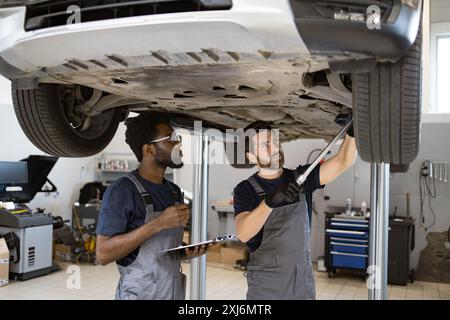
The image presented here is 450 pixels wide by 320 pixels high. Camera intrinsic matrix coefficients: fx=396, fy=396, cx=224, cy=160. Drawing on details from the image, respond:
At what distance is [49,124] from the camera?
1.52 m

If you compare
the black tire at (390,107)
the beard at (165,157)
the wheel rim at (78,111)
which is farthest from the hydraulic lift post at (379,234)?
the wheel rim at (78,111)

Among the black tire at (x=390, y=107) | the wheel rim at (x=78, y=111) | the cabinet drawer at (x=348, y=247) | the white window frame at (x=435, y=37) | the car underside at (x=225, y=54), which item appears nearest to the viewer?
the car underside at (x=225, y=54)

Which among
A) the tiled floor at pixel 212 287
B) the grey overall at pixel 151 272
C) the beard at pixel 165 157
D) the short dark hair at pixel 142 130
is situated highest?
the short dark hair at pixel 142 130

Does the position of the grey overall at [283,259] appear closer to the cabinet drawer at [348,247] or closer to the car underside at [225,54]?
the car underside at [225,54]

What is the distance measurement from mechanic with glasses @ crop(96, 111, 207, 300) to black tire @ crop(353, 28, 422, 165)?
73cm

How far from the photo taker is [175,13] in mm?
900

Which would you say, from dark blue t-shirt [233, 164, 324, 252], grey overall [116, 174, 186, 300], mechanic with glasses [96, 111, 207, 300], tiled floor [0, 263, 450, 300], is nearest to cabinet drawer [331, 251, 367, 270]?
tiled floor [0, 263, 450, 300]

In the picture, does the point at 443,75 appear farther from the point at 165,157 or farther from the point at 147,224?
the point at 147,224

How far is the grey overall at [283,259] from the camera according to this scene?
1615 mm

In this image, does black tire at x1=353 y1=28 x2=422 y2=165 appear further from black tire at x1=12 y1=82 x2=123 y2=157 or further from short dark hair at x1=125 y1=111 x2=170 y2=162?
black tire at x1=12 y1=82 x2=123 y2=157

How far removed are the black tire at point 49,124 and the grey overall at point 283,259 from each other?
0.76m

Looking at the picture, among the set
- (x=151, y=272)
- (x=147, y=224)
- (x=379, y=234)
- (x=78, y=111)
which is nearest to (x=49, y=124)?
(x=78, y=111)

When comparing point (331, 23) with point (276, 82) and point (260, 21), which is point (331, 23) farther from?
point (276, 82)

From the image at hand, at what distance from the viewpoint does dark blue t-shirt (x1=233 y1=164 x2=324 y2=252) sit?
1.65 meters
